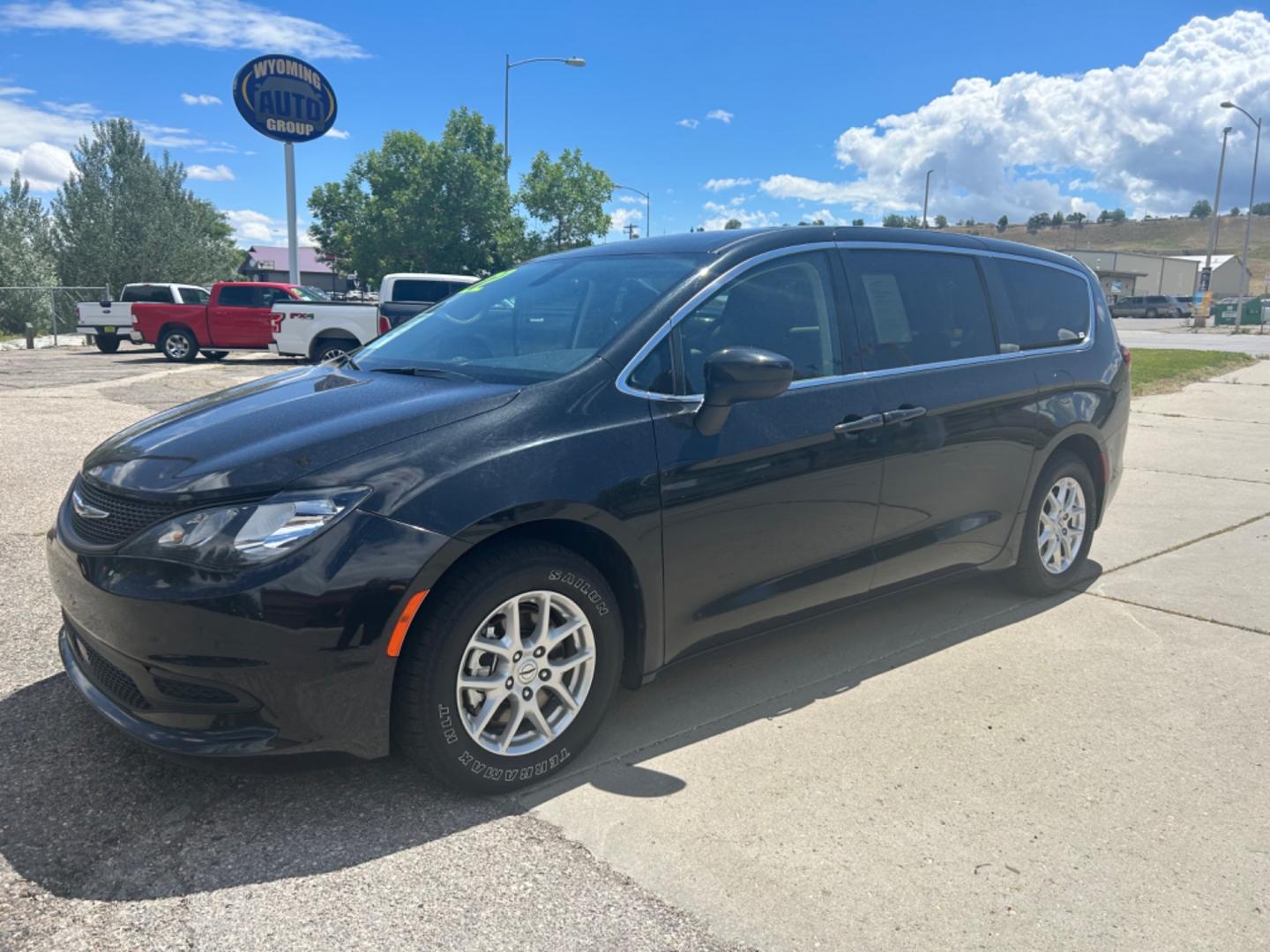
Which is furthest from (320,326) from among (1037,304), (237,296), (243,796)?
(243,796)

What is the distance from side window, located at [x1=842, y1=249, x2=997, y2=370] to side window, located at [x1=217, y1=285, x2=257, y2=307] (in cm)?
2069

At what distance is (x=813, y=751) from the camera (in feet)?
11.0

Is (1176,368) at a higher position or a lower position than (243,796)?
higher

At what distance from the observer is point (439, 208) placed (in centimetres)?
4100

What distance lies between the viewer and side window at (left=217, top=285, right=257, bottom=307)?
72.6 ft

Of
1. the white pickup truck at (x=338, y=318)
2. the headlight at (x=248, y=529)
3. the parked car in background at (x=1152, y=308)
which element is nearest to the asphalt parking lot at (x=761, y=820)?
the headlight at (x=248, y=529)

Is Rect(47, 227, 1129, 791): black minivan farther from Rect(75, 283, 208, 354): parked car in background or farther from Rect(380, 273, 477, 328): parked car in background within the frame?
Rect(75, 283, 208, 354): parked car in background

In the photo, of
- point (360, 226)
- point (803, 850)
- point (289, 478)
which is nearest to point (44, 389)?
point (289, 478)

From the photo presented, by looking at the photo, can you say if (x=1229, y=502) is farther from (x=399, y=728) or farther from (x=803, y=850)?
(x=399, y=728)

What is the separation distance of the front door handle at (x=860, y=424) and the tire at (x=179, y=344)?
2144cm

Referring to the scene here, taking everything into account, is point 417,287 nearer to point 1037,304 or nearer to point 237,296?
point 237,296

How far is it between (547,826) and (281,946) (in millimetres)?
816

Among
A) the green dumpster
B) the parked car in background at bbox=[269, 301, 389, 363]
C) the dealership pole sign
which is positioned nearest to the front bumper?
the parked car in background at bbox=[269, 301, 389, 363]

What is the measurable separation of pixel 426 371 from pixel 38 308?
35.4 meters
